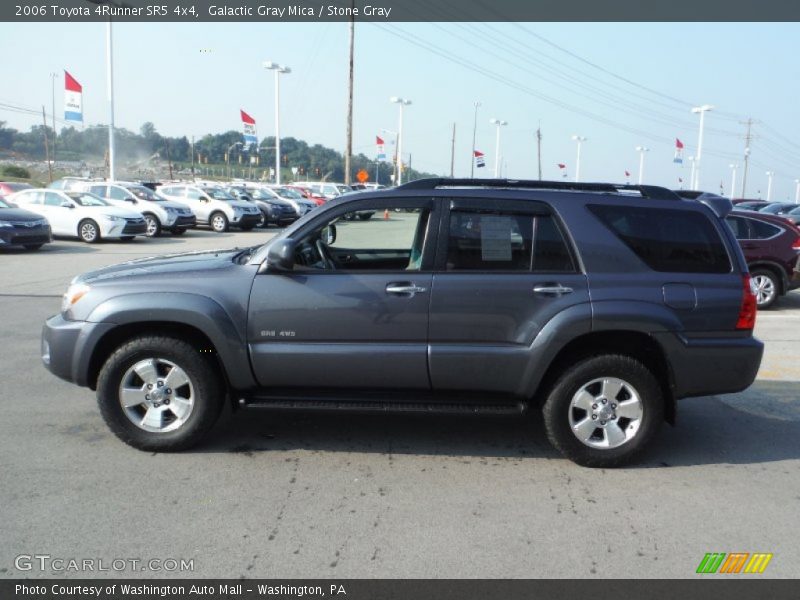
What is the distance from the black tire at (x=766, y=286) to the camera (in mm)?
12078

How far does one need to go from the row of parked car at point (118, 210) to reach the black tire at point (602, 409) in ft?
44.3

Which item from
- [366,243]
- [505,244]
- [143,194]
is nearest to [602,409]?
[505,244]

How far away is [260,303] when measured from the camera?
4.81 meters

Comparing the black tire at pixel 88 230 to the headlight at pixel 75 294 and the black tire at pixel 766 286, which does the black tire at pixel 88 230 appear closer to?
the headlight at pixel 75 294

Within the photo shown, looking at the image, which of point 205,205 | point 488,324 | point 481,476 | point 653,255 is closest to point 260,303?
point 488,324

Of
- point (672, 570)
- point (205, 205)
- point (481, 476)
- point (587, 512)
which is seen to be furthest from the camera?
point (205, 205)

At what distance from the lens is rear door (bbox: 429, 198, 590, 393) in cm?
475

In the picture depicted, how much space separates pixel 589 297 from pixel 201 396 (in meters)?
2.68

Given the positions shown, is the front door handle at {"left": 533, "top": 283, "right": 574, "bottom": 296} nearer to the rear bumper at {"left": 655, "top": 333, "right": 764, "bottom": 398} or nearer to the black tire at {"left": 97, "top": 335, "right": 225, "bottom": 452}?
the rear bumper at {"left": 655, "top": 333, "right": 764, "bottom": 398}
